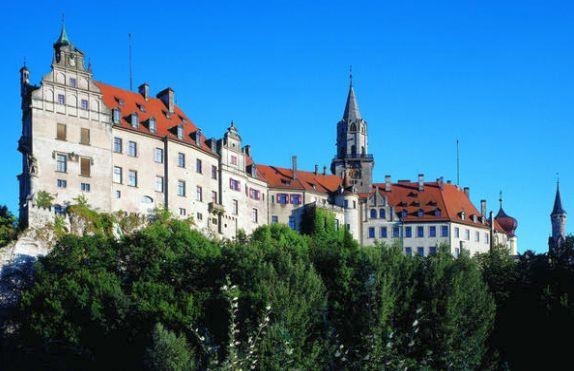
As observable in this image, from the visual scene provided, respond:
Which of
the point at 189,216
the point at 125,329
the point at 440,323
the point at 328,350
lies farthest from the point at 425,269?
the point at 189,216

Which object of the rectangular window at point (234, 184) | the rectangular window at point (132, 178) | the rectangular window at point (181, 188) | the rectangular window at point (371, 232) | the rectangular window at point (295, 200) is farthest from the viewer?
the rectangular window at point (371, 232)

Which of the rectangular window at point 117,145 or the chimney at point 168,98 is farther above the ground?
the chimney at point 168,98

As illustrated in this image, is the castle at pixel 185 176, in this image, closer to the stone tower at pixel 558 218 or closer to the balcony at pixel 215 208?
the balcony at pixel 215 208

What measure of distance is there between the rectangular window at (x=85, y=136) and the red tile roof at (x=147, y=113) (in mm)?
3420

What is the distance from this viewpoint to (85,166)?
7200 centimetres

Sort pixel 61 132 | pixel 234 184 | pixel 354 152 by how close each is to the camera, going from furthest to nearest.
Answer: pixel 354 152, pixel 234 184, pixel 61 132

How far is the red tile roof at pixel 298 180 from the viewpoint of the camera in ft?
316

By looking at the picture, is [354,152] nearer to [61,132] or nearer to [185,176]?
[185,176]

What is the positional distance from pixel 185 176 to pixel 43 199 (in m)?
15.5

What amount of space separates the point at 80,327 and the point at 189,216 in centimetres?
2094

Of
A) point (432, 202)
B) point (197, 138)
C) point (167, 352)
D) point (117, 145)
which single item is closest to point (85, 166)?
point (117, 145)

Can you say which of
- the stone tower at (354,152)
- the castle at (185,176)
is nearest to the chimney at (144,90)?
the castle at (185,176)

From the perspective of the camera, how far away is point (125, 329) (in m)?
58.9

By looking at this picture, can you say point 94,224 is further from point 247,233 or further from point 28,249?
point 247,233
